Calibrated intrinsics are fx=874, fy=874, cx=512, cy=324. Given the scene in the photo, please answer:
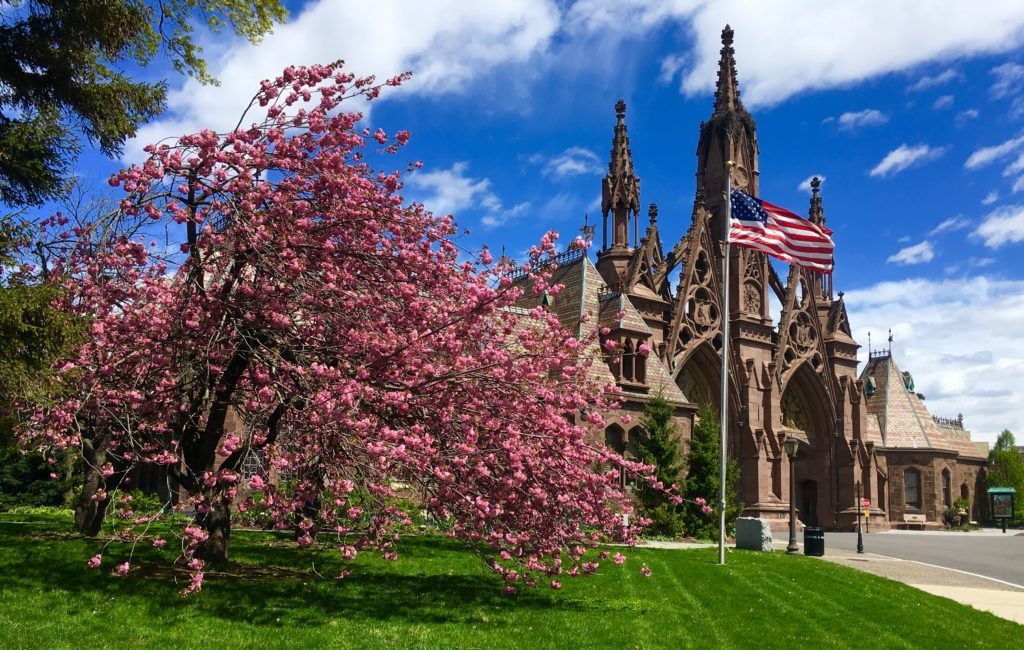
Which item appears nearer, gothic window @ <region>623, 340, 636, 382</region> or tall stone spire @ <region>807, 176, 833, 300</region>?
gothic window @ <region>623, 340, 636, 382</region>

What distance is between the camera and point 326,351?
1234 centimetres

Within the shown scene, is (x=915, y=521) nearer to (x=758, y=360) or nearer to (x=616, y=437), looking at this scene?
(x=758, y=360)

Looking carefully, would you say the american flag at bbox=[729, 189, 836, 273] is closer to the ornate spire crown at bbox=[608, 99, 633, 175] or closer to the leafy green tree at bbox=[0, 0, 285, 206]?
the leafy green tree at bbox=[0, 0, 285, 206]

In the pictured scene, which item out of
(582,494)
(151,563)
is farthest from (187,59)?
(582,494)

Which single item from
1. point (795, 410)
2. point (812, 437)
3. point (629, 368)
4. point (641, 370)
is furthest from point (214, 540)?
point (812, 437)

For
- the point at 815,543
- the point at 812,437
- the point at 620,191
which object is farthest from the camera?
the point at 812,437

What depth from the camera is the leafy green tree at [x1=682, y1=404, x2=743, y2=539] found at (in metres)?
34.7

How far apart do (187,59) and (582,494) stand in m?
11.4

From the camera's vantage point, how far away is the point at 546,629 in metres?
11.9

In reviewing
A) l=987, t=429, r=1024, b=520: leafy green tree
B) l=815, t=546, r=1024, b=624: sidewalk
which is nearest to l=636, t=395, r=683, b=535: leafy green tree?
l=815, t=546, r=1024, b=624: sidewalk

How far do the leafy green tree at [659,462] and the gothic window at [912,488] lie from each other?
40.6 meters

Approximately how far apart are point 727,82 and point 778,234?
45206 millimetres

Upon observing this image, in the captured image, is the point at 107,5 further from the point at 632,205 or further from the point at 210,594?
the point at 632,205

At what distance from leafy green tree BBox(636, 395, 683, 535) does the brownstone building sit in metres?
3.36
